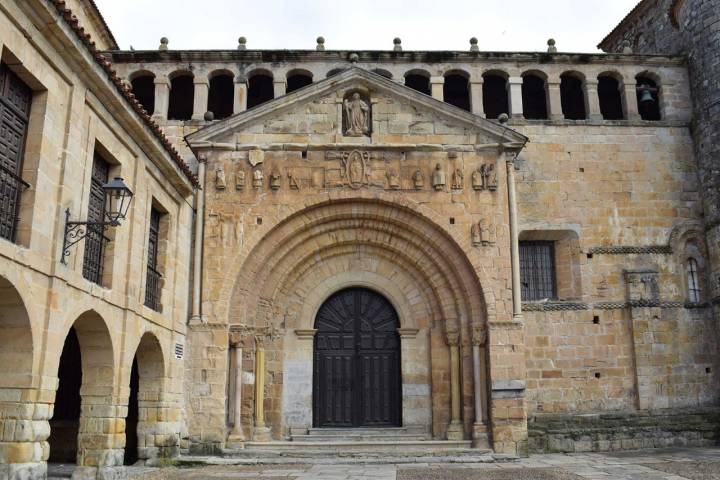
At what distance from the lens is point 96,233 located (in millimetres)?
9523

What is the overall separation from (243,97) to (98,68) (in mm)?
7132

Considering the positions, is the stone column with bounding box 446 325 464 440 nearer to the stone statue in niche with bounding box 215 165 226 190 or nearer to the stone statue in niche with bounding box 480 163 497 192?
the stone statue in niche with bounding box 480 163 497 192

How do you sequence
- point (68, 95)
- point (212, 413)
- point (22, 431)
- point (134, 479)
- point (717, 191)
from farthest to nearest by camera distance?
point (717, 191)
point (212, 413)
point (134, 479)
point (68, 95)
point (22, 431)

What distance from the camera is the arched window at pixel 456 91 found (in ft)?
56.9

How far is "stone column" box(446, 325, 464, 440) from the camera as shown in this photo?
13.4 m

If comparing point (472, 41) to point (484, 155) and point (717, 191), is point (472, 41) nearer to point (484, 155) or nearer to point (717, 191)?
point (484, 155)

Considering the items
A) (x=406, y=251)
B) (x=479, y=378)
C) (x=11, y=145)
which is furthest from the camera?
(x=406, y=251)

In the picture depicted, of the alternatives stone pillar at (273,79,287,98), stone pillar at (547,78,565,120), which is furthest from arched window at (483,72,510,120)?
stone pillar at (273,79,287,98)

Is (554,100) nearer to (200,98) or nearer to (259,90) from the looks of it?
(259,90)

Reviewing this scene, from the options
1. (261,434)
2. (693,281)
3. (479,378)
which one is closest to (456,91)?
(693,281)

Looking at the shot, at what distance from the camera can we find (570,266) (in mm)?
15547

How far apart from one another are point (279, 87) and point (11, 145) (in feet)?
30.2

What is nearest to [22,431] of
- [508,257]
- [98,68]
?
[98,68]

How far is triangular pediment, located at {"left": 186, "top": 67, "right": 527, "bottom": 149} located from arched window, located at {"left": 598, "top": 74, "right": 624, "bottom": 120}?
4.79 meters
